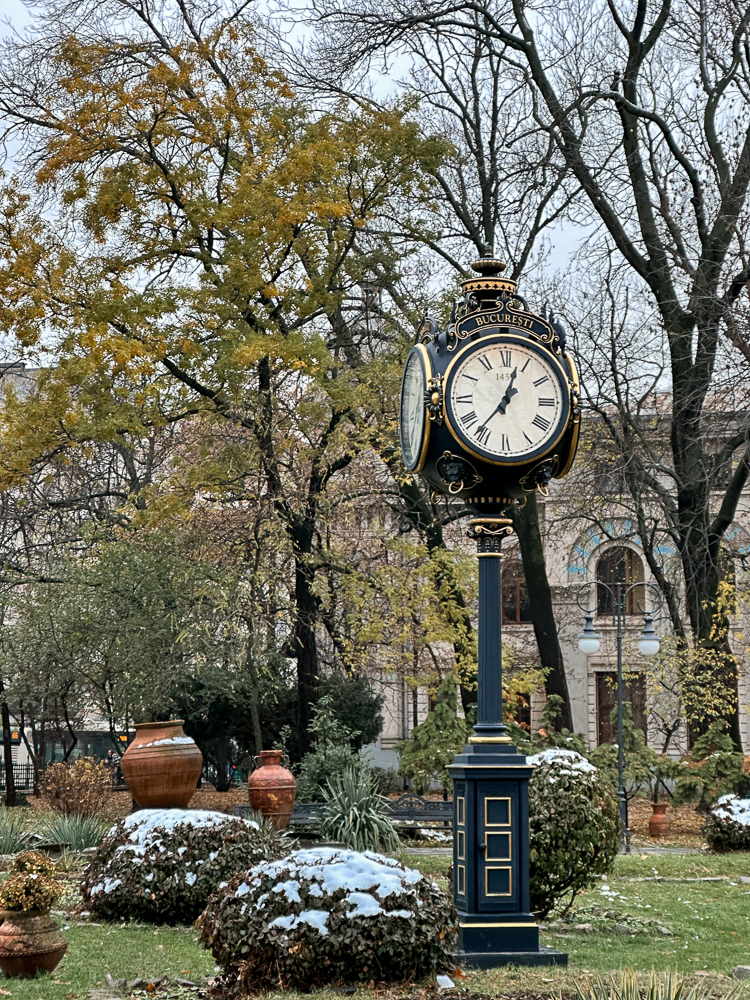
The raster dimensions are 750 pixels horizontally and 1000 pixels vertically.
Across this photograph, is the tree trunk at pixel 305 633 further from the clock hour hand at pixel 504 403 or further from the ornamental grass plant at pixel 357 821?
the clock hour hand at pixel 504 403

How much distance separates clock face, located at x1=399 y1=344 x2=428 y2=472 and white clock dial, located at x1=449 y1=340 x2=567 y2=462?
0.24m

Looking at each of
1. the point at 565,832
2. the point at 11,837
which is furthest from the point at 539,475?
the point at 11,837

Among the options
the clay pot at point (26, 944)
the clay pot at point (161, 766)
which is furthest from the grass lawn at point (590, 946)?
the clay pot at point (161, 766)

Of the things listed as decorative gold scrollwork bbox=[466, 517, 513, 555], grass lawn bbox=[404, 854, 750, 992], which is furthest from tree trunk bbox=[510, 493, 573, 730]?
decorative gold scrollwork bbox=[466, 517, 513, 555]

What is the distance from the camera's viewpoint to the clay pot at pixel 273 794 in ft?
53.8

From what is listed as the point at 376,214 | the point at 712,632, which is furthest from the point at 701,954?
the point at 376,214

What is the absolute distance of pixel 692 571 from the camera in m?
23.0

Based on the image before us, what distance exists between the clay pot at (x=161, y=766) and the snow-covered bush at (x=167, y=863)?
2.83m

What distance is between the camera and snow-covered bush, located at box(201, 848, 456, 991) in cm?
715

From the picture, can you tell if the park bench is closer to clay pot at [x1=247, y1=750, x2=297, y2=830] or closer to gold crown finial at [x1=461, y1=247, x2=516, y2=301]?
clay pot at [x1=247, y1=750, x2=297, y2=830]

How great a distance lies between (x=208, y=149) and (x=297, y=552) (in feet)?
24.0

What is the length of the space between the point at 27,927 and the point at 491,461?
452 cm

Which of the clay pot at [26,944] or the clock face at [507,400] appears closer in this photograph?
the clay pot at [26,944]

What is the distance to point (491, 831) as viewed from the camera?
8.43m
